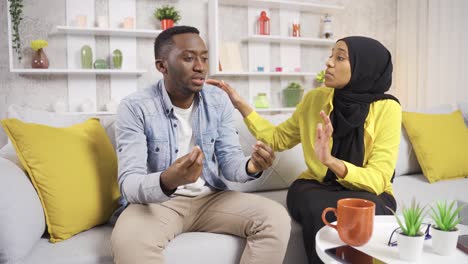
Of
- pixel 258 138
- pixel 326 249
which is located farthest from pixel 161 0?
pixel 326 249

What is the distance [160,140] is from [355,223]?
2.46 feet

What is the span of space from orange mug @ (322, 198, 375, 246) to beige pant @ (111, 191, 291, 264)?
344 mm

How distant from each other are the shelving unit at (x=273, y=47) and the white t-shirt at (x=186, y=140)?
2.14m

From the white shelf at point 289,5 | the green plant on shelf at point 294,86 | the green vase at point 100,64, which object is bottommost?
the green plant on shelf at point 294,86

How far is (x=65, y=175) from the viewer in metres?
1.35

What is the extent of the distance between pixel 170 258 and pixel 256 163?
0.42m

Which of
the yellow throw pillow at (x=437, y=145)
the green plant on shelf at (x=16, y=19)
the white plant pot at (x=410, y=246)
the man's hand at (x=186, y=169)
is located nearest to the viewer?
the white plant pot at (x=410, y=246)

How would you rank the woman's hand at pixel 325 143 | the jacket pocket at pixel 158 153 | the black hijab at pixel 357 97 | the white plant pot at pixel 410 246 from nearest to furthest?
the white plant pot at pixel 410 246 → the woman's hand at pixel 325 143 → the jacket pocket at pixel 158 153 → the black hijab at pixel 357 97

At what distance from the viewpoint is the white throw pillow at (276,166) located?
1955 mm

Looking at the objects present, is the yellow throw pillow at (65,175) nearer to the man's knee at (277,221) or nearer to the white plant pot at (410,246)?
the man's knee at (277,221)

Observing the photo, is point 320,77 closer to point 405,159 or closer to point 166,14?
point 166,14

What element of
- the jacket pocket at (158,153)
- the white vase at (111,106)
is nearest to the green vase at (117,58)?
the white vase at (111,106)

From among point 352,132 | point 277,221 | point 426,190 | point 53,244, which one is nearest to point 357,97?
point 352,132

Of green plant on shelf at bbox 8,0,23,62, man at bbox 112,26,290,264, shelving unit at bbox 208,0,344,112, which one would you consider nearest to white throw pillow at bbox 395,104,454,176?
man at bbox 112,26,290,264
